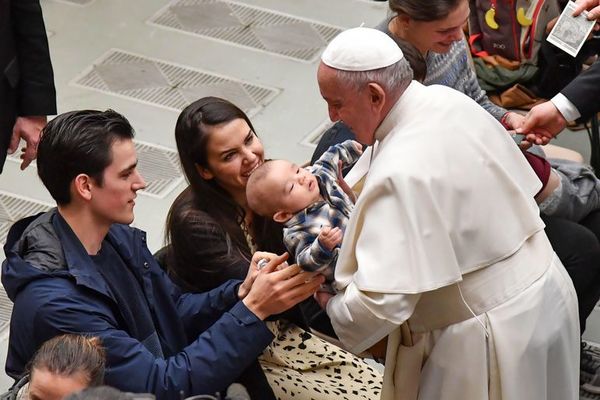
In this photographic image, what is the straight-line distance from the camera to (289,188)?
4.05 metres

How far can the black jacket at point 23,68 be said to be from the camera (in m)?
4.66

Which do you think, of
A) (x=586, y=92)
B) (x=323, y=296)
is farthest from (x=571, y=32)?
(x=323, y=296)

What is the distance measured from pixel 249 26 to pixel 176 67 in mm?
669

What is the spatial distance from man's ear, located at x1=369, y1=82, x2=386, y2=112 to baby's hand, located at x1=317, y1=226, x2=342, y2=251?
17.3 inches

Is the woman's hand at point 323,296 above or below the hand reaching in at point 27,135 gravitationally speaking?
above

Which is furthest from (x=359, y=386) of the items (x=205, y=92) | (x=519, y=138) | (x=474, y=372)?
(x=205, y=92)

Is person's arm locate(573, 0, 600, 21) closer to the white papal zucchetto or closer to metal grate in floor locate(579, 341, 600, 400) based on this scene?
metal grate in floor locate(579, 341, 600, 400)

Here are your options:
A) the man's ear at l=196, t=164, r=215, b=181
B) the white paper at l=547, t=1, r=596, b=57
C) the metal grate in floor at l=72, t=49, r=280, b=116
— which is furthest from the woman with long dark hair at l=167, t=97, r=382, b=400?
the metal grate in floor at l=72, t=49, r=280, b=116

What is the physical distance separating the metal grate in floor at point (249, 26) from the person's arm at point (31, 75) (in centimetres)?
303

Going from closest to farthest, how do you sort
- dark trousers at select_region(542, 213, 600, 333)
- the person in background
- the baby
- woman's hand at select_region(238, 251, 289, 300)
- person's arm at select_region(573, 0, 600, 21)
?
the person in background, woman's hand at select_region(238, 251, 289, 300), the baby, dark trousers at select_region(542, 213, 600, 333), person's arm at select_region(573, 0, 600, 21)

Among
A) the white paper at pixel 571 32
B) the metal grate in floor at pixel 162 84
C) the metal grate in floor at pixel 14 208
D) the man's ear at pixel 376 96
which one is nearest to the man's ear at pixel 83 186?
the man's ear at pixel 376 96

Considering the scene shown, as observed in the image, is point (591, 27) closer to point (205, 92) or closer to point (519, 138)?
point (519, 138)

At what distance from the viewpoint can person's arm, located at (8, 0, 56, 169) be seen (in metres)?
4.69

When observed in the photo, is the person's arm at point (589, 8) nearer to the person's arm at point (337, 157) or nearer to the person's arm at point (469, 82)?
the person's arm at point (469, 82)
